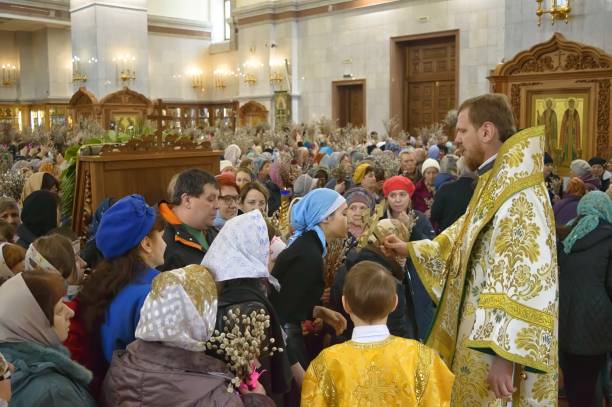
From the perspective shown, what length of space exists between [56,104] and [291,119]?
34.0ft

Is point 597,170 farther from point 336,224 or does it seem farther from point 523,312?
point 523,312

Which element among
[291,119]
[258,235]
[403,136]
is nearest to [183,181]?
[258,235]

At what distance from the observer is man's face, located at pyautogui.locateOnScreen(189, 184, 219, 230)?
13.9 feet

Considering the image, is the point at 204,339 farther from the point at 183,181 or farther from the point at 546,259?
the point at 183,181

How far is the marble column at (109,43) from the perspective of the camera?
22734 mm

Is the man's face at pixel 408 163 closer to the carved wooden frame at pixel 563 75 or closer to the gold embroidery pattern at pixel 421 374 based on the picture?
the carved wooden frame at pixel 563 75

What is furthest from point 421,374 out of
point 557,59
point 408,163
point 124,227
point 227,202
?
point 557,59

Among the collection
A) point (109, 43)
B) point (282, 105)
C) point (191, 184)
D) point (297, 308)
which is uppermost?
point (109, 43)

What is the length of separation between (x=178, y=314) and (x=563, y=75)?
1228 centimetres

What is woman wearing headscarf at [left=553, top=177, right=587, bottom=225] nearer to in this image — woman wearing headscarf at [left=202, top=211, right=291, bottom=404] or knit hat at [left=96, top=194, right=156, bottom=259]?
woman wearing headscarf at [left=202, top=211, right=291, bottom=404]

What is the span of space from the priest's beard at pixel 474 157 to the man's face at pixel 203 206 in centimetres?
179

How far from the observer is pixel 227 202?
221 inches

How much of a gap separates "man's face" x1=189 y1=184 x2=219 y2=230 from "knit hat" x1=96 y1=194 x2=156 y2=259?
2.82ft

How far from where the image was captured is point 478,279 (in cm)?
297
